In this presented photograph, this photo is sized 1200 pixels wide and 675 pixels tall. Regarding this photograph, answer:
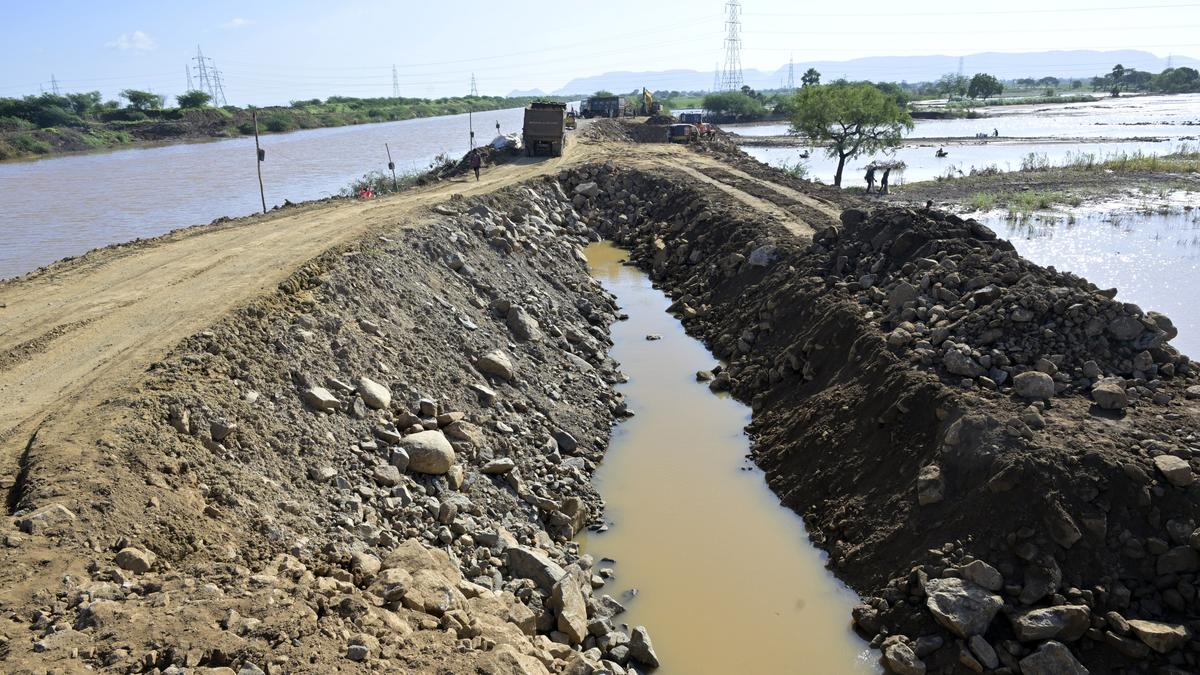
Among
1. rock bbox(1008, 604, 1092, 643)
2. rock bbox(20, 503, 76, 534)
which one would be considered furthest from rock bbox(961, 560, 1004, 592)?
rock bbox(20, 503, 76, 534)

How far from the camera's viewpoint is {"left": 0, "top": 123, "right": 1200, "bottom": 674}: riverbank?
6.32 meters

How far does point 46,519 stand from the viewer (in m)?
6.32

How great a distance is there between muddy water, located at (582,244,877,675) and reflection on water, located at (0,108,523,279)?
54.3ft

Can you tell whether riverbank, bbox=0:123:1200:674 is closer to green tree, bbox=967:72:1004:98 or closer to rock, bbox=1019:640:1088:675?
rock, bbox=1019:640:1088:675

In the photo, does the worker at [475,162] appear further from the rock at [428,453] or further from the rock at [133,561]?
the rock at [133,561]

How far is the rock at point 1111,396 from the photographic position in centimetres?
927

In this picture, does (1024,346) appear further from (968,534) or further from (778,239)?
(778,239)

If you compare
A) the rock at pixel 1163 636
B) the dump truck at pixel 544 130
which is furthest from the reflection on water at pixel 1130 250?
the dump truck at pixel 544 130

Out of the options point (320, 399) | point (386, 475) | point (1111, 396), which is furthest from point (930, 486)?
point (320, 399)

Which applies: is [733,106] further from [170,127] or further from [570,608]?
[570,608]

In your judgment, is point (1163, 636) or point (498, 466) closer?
point (1163, 636)

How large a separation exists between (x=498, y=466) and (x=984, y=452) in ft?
20.0

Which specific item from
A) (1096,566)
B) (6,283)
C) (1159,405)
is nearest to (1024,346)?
(1159,405)

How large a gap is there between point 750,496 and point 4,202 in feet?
107
